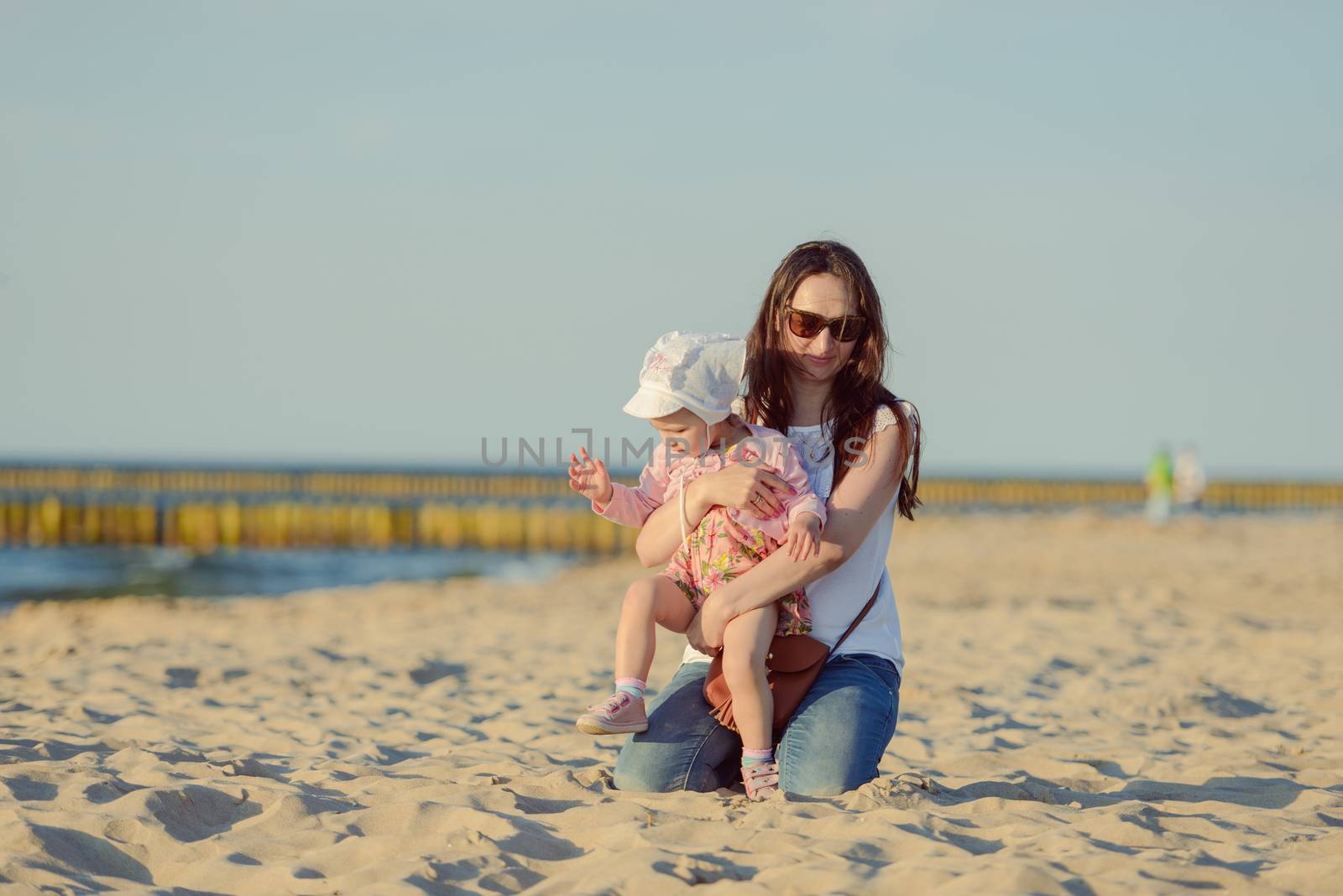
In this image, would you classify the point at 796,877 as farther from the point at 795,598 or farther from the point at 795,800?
the point at 795,598

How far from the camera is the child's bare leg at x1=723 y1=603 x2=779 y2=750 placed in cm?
322

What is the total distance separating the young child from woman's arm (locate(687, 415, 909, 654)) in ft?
0.16

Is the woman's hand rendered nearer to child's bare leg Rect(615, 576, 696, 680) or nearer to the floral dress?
the floral dress

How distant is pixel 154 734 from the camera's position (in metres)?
4.71

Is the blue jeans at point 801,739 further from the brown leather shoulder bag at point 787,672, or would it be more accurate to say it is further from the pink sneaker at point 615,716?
the pink sneaker at point 615,716

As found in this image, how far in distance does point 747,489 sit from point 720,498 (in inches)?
3.6

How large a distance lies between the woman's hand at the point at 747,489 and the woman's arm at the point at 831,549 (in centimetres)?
14

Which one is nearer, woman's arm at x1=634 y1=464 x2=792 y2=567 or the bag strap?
woman's arm at x1=634 y1=464 x2=792 y2=567

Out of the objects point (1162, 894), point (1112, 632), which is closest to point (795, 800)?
point (1162, 894)

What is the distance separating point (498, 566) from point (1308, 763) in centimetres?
1826

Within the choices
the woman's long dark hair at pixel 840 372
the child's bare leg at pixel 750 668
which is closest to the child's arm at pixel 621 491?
the woman's long dark hair at pixel 840 372

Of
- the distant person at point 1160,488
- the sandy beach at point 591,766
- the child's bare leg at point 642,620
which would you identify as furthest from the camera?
the distant person at point 1160,488

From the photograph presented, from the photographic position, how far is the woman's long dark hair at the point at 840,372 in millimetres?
3516

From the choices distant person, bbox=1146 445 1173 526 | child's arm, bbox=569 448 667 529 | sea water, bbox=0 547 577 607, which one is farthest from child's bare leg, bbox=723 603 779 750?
distant person, bbox=1146 445 1173 526
